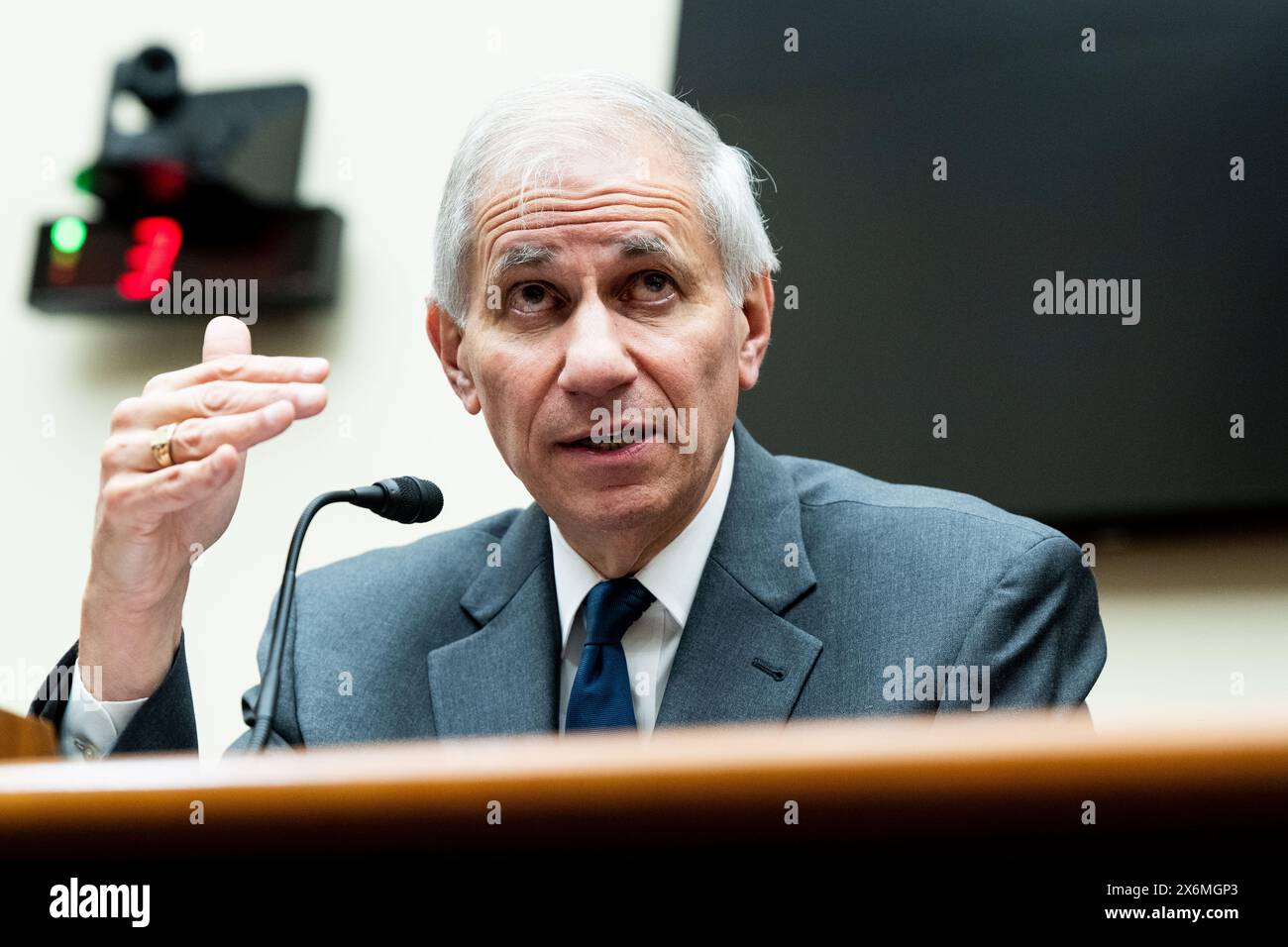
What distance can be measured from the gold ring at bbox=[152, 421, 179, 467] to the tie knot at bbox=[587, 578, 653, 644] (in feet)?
1.59

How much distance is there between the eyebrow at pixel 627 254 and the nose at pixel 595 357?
0.22 feet

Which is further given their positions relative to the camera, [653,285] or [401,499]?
[653,285]

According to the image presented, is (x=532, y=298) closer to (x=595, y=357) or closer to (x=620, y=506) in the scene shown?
(x=595, y=357)

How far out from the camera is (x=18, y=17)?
273 cm

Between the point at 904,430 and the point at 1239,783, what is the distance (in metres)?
1.51

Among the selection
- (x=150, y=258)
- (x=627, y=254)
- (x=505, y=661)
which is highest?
(x=150, y=258)

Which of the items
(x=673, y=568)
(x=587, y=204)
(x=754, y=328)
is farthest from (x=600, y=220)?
(x=673, y=568)

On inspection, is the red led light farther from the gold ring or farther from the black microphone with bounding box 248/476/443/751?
the black microphone with bounding box 248/476/443/751

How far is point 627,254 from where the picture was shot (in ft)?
4.63

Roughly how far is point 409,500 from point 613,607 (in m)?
0.36

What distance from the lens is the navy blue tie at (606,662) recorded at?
1.37 m

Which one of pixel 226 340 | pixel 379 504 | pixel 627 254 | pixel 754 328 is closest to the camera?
pixel 379 504

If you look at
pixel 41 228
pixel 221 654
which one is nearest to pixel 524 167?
pixel 221 654

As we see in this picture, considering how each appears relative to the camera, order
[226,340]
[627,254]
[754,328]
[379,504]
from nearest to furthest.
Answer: [379,504] < [226,340] < [627,254] < [754,328]
